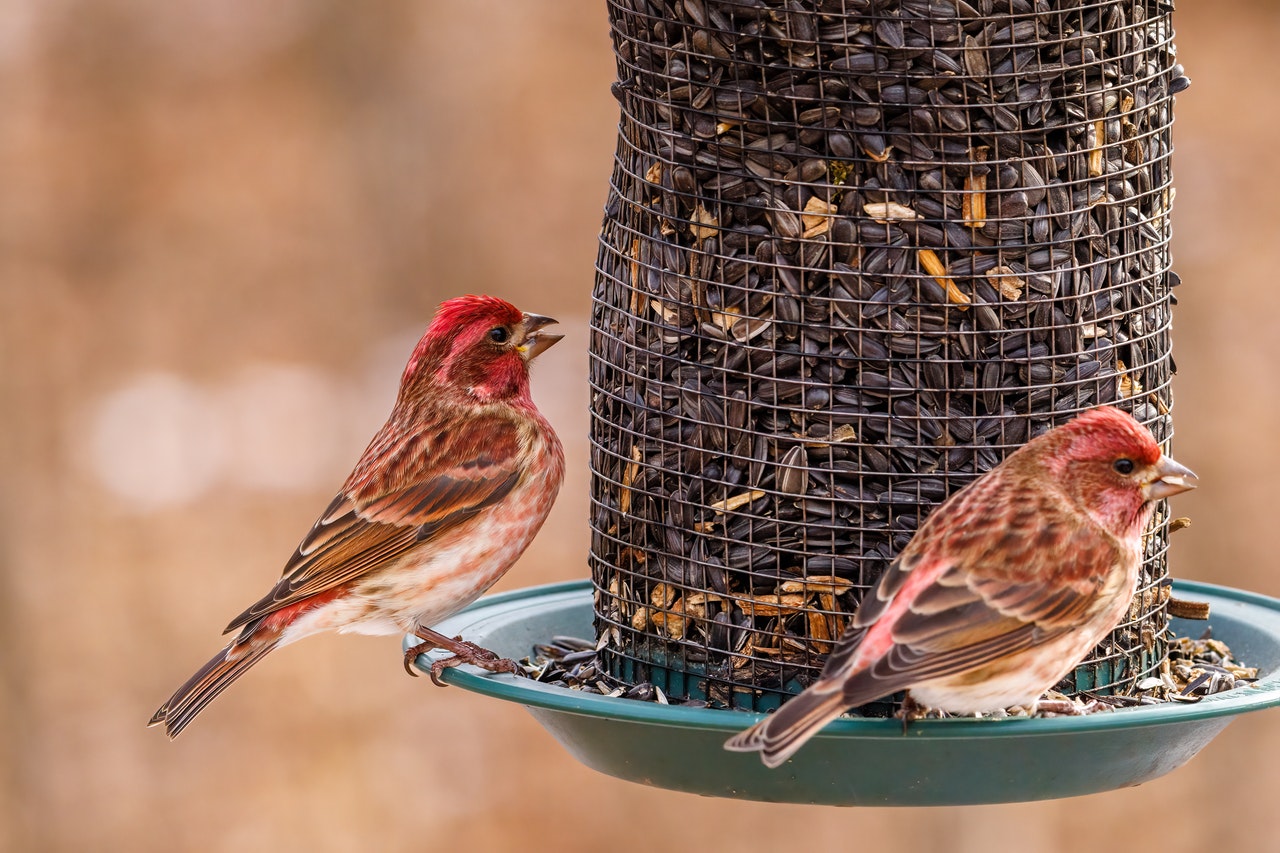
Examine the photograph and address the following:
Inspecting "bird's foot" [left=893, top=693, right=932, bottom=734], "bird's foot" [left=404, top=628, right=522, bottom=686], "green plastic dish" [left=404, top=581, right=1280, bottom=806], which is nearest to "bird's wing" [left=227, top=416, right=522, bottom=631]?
"bird's foot" [left=404, top=628, right=522, bottom=686]

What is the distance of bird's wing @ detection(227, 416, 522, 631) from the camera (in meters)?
7.28

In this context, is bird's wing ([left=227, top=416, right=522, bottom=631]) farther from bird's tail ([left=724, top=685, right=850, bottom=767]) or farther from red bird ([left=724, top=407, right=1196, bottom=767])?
bird's tail ([left=724, top=685, right=850, bottom=767])

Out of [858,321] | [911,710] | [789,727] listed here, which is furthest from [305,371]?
[789,727]

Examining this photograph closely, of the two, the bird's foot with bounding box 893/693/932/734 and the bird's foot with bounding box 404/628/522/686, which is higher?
the bird's foot with bounding box 893/693/932/734

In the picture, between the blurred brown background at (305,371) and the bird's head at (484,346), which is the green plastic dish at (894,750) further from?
the blurred brown background at (305,371)

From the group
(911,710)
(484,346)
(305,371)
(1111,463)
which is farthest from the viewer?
(305,371)

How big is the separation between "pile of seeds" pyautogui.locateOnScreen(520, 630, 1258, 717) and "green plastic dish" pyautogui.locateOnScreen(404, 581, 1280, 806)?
20 cm

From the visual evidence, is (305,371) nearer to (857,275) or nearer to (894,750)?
(857,275)

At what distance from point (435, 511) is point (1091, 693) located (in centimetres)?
261

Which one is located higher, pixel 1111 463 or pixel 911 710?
pixel 1111 463

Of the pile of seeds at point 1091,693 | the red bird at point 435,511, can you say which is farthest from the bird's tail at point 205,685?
the pile of seeds at point 1091,693

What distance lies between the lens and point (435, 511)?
7.31 meters

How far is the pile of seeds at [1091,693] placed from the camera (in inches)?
241

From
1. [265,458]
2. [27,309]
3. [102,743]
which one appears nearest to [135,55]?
[27,309]
